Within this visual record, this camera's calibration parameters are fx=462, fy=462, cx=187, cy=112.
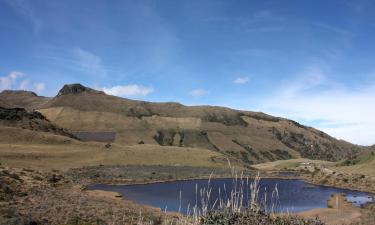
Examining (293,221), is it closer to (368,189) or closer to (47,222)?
(47,222)

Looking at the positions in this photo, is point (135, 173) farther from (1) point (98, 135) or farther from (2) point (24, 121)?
(1) point (98, 135)

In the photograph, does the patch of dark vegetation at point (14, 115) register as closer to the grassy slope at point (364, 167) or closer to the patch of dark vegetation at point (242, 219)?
the grassy slope at point (364, 167)

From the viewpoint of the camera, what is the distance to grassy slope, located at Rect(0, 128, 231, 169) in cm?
8725

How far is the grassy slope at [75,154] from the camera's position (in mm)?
87250

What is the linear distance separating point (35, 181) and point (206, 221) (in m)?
46.7

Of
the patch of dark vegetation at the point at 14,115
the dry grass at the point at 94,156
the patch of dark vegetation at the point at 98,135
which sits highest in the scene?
the patch of dark vegetation at the point at 14,115

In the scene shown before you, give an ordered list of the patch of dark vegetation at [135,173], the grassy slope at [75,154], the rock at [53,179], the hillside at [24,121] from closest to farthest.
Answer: the rock at [53,179]
the patch of dark vegetation at [135,173]
the grassy slope at [75,154]
the hillside at [24,121]

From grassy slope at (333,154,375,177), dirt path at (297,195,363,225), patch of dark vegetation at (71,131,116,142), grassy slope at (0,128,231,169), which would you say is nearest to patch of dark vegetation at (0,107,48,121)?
grassy slope at (0,128,231,169)

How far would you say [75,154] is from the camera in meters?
103

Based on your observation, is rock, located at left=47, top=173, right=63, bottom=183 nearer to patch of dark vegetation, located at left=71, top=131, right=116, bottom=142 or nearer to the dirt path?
the dirt path

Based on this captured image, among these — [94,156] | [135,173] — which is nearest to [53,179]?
[135,173]

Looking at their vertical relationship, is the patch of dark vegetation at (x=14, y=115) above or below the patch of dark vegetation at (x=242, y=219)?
above

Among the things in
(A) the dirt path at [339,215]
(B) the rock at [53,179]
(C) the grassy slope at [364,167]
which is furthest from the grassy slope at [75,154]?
(A) the dirt path at [339,215]

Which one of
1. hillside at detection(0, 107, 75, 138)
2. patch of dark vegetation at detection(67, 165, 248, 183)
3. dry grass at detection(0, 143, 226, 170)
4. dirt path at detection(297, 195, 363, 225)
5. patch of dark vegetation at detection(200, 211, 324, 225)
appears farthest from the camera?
hillside at detection(0, 107, 75, 138)
